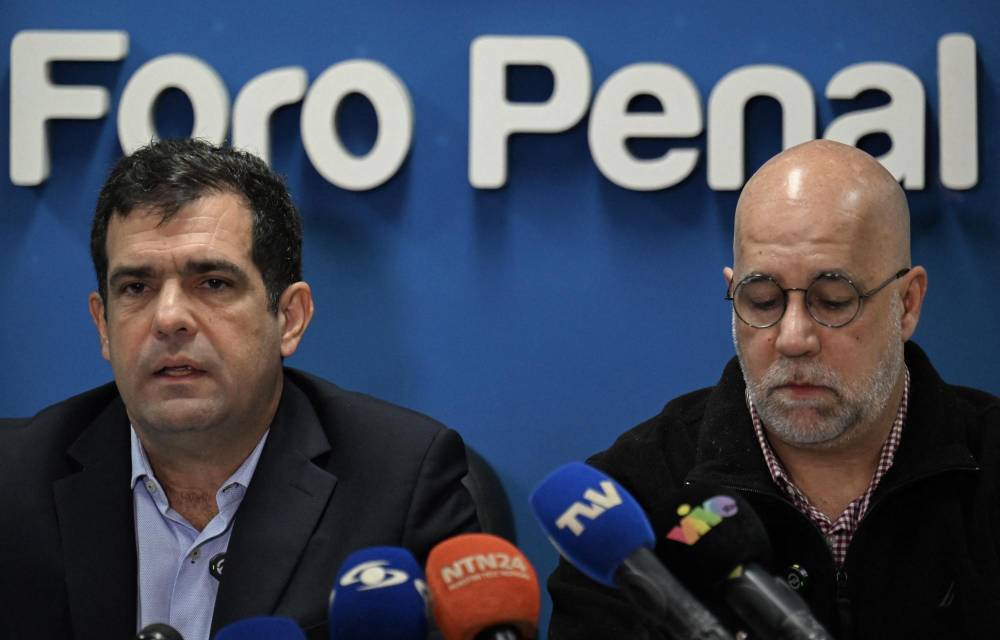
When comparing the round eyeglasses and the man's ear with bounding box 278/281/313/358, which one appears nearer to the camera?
the round eyeglasses

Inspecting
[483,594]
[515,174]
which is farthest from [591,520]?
[515,174]

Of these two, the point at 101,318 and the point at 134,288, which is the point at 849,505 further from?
the point at 101,318

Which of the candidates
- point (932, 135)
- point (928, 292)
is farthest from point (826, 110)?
point (928, 292)

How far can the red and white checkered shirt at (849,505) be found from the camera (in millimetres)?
2180

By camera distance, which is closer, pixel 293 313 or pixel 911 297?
pixel 911 297

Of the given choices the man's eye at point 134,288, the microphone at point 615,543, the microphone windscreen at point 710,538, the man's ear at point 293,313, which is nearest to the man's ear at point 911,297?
the microphone windscreen at point 710,538

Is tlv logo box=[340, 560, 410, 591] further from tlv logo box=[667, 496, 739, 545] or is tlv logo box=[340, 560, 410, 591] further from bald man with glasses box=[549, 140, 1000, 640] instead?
bald man with glasses box=[549, 140, 1000, 640]

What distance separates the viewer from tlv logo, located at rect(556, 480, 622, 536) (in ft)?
4.57

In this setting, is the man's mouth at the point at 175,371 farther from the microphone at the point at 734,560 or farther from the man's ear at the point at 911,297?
the man's ear at the point at 911,297

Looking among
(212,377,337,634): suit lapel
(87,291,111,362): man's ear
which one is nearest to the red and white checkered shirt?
(212,377,337,634): suit lapel

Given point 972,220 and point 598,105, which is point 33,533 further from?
point 972,220

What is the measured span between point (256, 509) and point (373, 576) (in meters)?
1.02

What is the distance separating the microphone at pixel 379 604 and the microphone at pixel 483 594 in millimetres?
22

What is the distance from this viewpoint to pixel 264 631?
136 centimetres
